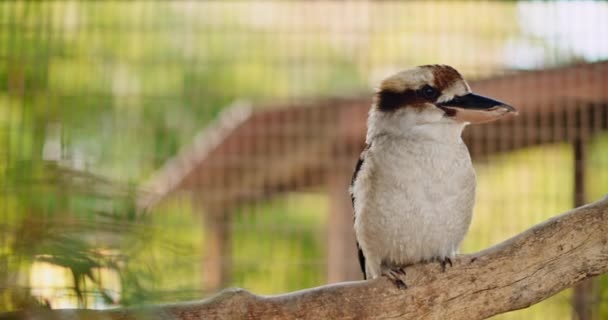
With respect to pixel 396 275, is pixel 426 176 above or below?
above

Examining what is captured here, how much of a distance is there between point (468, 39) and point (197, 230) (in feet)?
4.39

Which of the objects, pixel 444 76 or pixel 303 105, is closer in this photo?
pixel 444 76

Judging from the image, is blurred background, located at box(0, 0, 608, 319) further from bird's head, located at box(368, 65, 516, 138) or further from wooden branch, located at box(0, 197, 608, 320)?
wooden branch, located at box(0, 197, 608, 320)

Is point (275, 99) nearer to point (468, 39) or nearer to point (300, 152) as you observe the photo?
point (300, 152)

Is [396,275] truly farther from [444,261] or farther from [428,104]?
[428,104]

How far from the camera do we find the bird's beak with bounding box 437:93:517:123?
74.0 inches

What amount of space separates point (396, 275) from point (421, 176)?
0.77 ft

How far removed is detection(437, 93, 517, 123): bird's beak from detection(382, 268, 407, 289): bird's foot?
1.17 feet

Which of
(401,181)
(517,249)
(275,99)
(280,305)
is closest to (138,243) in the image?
(280,305)

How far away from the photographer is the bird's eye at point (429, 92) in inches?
79.2

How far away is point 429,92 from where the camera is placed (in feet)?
6.62

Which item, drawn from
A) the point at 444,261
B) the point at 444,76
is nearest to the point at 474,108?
the point at 444,76

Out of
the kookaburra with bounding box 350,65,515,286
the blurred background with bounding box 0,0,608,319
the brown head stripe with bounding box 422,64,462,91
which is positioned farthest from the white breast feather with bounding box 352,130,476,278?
the blurred background with bounding box 0,0,608,319

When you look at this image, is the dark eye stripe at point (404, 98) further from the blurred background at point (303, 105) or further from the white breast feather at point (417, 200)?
the blurred background at point (303, 105)
